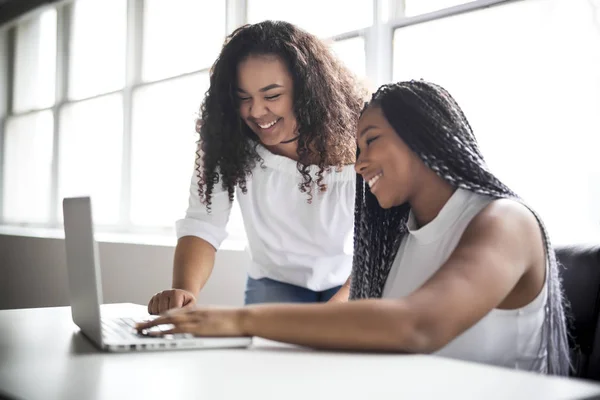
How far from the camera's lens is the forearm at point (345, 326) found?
96cm

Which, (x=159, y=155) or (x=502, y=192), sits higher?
(x=159, y=155)

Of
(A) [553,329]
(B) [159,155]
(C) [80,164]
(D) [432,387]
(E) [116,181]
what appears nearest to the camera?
(D) [432,387]

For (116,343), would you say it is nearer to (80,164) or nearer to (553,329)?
(553,329)

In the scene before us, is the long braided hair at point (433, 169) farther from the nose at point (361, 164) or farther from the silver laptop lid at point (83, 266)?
the silver laptop lid at point (83, 266)

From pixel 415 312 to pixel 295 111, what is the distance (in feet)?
3.71

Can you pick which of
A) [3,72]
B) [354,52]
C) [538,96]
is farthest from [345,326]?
[3,72]

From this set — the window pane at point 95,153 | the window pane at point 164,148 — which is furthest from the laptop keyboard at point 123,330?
the window pane at point 95,153

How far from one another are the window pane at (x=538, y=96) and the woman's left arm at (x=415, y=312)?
4.38ft

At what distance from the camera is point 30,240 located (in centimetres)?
520

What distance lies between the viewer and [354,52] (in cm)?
322

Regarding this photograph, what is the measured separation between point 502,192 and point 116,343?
707 millimetres

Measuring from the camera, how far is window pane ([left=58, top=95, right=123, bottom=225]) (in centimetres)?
518

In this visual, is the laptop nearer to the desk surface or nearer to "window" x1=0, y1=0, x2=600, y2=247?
the desk surface

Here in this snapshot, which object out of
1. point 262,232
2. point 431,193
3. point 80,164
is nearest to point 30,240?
point 80,164
